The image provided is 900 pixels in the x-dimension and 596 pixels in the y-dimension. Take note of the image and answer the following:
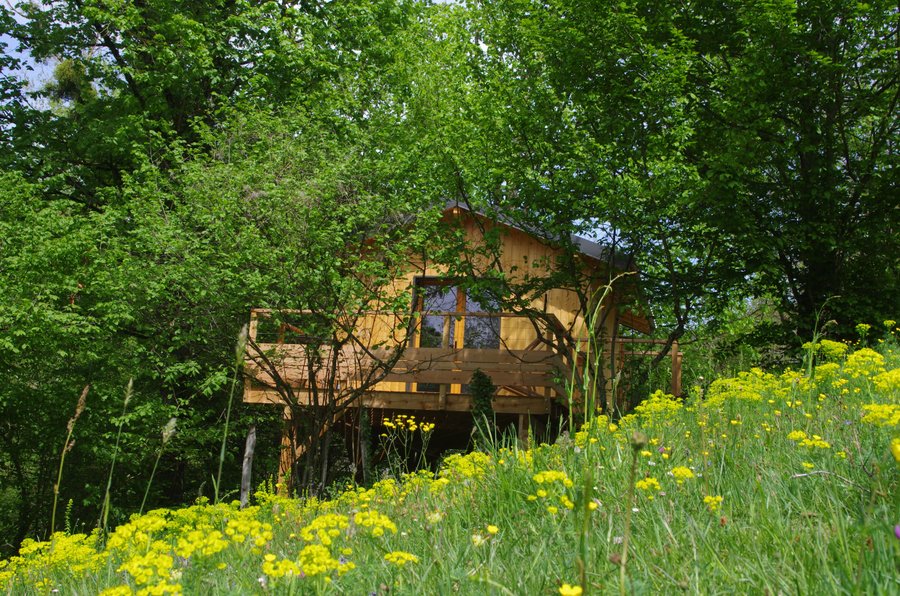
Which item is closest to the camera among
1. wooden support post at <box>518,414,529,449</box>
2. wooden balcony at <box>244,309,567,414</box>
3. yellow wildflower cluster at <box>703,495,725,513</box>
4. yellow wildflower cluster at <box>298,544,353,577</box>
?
yellow wildflower cluster at <box>298,544,353,577</box>

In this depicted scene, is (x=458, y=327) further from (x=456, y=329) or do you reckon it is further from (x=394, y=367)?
(x=394, y=367)

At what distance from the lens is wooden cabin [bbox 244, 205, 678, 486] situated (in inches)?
455

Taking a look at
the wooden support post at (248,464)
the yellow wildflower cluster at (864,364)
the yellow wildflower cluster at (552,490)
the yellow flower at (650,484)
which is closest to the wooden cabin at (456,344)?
the wooden support post at (248,464)

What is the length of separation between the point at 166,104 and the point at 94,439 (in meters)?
7.76

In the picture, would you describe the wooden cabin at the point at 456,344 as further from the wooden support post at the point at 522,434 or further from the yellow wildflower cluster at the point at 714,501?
the yellow wildflower cluster at the point at 714,501

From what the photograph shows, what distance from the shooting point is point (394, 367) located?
12664 mm

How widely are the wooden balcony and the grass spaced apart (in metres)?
7.39

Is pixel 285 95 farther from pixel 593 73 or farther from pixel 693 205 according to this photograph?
pixel 693 205

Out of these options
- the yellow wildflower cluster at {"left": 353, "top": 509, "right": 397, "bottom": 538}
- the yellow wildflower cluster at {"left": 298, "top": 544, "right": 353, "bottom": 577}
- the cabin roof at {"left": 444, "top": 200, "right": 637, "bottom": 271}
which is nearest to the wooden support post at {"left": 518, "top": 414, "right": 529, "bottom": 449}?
the yellow wildflower cluster at {"left": 353, "top": 509, "right": 397, "bottom": 538}

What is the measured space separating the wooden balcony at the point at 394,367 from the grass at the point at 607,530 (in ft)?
24.2

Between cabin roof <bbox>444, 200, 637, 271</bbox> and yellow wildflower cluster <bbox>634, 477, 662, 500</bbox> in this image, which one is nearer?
yellow wildflower cluster <bbox>634, 477, 662, 500</bbox>

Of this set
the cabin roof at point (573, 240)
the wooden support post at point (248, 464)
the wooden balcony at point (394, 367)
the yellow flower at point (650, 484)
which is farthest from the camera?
the wooden support post at point (248, 464)

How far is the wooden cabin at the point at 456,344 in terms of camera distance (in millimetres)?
11555

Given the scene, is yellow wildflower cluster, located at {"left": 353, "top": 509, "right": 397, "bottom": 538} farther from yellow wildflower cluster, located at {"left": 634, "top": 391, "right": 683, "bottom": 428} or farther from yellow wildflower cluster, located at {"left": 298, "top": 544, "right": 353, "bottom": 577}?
yellow wildflower cluster, located at {"left": 634, "top": 391, "right": 683, "bottom": 428}
